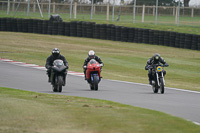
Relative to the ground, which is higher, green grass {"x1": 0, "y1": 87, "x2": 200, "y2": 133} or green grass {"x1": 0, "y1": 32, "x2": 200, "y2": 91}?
green grass {"x1": 0, "y1": 87, "x2": 200, "y2": 133}

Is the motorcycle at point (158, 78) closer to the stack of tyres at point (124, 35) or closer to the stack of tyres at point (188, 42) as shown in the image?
the stack of tyres at point (188, 42)

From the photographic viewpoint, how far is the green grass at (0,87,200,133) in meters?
7.77

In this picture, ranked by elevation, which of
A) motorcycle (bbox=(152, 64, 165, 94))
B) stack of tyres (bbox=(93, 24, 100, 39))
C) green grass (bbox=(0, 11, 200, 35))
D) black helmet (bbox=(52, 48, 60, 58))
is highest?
green grass (bbox=(0, 11, 200, 35))

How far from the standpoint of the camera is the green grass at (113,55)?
827 inches

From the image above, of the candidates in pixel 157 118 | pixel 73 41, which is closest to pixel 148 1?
pixel 73 41

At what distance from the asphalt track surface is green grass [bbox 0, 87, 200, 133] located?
116cm

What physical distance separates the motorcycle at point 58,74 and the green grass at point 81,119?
342cm

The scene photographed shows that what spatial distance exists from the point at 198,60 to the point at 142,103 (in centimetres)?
1645

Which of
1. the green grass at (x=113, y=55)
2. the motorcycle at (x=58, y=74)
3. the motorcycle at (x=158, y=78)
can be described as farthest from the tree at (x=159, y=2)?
the motorcycle at (x=58, y=74)

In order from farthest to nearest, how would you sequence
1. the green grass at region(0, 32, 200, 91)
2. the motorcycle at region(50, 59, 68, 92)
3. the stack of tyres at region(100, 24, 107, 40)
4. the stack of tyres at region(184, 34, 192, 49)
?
the stack of tyres at region(100, 24, 107, 40) → the stack of tyres at region(184, 34, 192, 49) → the green grass at region(0, 32, 200, 91) → the motorcycle at region(50, 59, 68, 92)

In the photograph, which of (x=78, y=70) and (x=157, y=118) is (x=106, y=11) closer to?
(x=78, y=70)

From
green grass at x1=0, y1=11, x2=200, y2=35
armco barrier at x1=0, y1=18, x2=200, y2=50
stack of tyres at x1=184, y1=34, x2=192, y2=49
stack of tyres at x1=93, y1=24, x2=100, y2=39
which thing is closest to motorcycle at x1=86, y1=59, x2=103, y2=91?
armco barrier at x1=0, y1=18, x2=200, y2=50

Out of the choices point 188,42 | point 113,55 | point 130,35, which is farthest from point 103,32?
point 113,55

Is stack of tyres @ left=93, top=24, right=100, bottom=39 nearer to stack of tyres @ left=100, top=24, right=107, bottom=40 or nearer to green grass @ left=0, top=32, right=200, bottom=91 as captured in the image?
stack of tyres @ left=100, top=24, right=107, bottom=40
